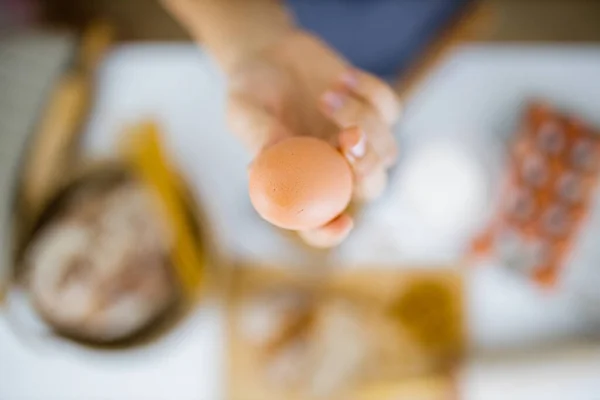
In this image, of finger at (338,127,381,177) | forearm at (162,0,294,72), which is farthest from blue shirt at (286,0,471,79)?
finger at (338,127,381,177)

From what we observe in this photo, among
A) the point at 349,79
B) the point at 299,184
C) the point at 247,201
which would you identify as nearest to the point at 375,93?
the point at 349,79

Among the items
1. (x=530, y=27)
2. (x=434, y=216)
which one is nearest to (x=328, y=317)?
(x=434, y=216)

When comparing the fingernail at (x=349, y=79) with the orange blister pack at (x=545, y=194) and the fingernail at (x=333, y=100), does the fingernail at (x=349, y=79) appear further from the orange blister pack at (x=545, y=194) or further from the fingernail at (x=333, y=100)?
the orange blister pack at (x=545, y=194)

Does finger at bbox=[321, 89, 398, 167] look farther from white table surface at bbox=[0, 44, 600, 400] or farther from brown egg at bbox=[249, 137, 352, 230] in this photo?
white table surface at bbox=[0, 44, 600, 400]

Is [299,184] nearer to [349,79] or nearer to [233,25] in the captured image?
[349,79]

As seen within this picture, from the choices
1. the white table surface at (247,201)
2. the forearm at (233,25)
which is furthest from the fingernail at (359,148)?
the white table surface at (247,201)

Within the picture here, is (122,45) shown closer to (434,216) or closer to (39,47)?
(39,47)
